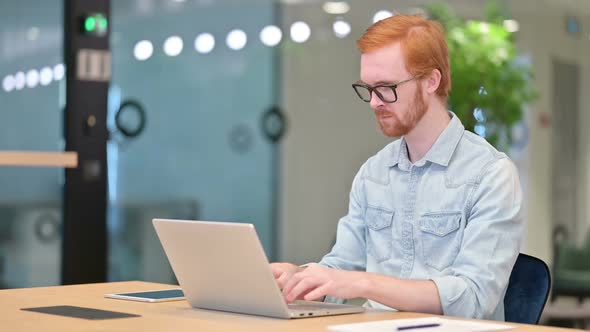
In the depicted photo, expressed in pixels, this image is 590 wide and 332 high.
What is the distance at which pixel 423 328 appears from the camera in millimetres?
2055

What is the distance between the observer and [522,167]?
5.80 m

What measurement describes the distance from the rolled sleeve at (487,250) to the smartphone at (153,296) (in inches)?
23.3

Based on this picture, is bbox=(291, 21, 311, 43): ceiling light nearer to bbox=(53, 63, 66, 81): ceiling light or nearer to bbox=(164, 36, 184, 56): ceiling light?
bbox=(164, 36, 184, 56): ceiling light

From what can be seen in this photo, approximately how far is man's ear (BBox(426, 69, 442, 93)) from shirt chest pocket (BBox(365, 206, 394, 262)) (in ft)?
0.97

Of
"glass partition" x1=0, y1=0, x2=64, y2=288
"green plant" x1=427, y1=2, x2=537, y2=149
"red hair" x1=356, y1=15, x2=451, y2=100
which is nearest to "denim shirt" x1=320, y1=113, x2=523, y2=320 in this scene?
"red hair" x1=356, y1=15, x2=451, y2=100

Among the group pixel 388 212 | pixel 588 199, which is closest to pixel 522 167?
pixel 588 199

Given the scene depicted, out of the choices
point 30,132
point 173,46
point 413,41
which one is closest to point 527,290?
point 413,41

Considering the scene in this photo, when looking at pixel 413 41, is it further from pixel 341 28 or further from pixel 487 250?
pixel 341 28

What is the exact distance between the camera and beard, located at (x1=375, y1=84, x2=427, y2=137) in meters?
2.59

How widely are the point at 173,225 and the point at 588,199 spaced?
3786 millimetres

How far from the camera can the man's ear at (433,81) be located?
262cm

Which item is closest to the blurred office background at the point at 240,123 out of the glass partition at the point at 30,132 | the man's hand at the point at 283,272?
the glass partition at the point at 30,132

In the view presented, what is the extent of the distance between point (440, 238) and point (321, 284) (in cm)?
40

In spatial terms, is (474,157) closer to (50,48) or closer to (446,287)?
(446,287)
